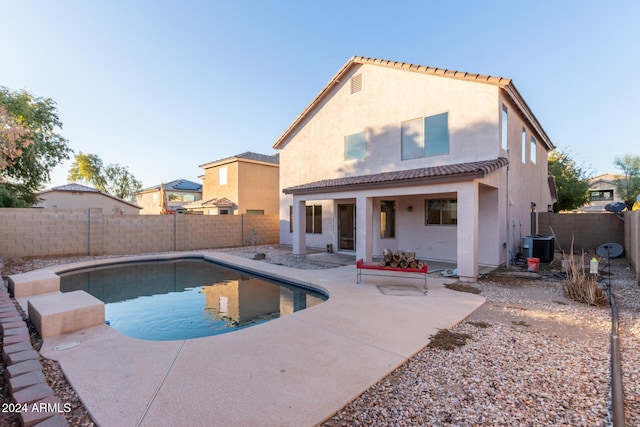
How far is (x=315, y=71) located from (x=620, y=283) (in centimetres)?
1923

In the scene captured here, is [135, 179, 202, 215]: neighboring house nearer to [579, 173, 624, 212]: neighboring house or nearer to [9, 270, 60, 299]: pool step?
[9, 270, 60, 299]: pool step

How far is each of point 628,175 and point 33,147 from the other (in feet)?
198

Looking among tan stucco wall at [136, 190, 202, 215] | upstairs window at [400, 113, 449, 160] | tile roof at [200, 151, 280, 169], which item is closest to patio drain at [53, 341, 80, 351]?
upstairs window at [400, 113, 449, 160]

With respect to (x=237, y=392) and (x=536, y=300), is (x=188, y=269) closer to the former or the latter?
(x=237, y=392)

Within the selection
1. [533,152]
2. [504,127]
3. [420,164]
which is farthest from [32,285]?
[533,152]

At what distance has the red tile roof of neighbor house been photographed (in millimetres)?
10523

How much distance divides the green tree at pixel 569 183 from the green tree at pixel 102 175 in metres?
55.6

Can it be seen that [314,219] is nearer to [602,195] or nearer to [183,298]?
[183,298]

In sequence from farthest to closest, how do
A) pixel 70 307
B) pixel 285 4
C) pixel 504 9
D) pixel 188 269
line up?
1. pixel 285 4
2. pixel 504 9
3. pixel 188 269
4. pixel 70 307

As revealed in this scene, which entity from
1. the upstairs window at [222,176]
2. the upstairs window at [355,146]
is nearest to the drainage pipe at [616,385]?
the upstairs window at [355,146]

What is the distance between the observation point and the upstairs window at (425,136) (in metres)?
11.7

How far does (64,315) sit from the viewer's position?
4.95 metres

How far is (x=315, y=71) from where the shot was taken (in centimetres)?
2083

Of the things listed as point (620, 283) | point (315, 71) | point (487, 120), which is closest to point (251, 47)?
point (315, 71)
